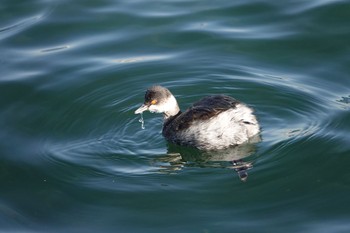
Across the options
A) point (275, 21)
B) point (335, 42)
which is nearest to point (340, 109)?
point (335, 42)

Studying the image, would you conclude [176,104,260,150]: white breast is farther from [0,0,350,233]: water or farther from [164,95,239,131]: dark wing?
[0,0,350,233]: water

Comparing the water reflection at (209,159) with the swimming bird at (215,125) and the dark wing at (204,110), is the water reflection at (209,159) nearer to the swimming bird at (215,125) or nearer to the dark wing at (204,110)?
the swimming bird at (215,125)

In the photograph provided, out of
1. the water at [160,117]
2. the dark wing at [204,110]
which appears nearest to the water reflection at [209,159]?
the water at [160,117]

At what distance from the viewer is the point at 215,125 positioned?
306 inches

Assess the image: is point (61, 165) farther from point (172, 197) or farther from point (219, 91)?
point (219, 91)

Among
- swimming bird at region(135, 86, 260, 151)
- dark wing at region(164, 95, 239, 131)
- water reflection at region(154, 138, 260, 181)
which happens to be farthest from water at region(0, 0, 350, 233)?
dark wing at region(164, 95, 239, 131)

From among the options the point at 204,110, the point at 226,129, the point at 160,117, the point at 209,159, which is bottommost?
the point at 209,159

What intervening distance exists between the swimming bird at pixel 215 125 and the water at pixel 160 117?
0.15 m

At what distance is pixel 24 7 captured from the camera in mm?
12422

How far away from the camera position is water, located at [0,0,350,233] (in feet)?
22.8

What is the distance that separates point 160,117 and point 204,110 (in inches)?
56.5

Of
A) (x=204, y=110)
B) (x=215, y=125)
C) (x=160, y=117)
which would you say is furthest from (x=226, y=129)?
(x=160, y=117)

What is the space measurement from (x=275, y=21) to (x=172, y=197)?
4.90 metres

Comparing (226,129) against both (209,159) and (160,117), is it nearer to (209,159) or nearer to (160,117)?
(209,159)
